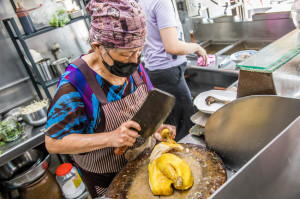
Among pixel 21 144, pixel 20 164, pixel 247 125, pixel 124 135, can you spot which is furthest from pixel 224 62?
pixel 20 164

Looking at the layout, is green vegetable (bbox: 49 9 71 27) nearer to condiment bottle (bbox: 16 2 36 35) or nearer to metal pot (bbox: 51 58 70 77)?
condiment bottle (bbox: 16 2 36 35)

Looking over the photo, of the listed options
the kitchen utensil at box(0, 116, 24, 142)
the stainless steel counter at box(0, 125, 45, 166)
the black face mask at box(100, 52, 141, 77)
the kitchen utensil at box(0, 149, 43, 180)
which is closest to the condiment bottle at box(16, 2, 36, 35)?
the kitchen utensil at box(0, 116, 24, 142)

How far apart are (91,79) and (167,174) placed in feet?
2.42

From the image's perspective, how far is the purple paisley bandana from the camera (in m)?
1.23

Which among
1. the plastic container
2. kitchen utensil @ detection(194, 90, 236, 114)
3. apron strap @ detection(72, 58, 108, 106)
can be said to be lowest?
the plastic container

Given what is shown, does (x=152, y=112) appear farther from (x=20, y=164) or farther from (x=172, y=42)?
(x=20, y=164)

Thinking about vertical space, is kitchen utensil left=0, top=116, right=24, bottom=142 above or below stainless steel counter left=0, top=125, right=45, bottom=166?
above

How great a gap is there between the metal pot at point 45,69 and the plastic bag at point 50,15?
22.1 inches

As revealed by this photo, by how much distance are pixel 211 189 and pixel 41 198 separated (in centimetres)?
273

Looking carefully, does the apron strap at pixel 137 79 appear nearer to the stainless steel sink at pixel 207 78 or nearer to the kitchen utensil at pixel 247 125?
the kitchen utensil at pixel 247 125

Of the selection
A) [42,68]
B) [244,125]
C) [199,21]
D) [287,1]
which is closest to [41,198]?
[42,68]

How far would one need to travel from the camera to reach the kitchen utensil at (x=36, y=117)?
10.3 feet

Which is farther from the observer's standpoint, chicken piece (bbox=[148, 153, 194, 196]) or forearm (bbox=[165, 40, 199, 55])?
forearm (bbox=[165, 40, 199, 55])

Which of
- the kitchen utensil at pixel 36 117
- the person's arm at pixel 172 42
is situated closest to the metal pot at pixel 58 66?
the kitchen utensil at pixel 36 117
